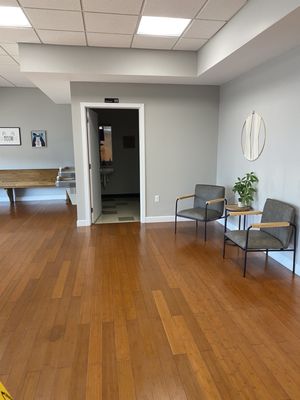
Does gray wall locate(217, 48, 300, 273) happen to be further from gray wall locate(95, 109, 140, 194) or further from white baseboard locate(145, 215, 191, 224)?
gray wall locate(95, 109, 140, 194)

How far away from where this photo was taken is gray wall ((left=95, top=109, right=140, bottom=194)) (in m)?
7.58

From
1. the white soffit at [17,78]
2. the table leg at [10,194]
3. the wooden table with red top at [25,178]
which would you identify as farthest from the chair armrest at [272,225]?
the table leg at [10,194]

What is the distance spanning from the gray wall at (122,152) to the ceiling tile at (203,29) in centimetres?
421

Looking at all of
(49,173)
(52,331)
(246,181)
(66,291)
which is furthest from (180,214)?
(49,173)

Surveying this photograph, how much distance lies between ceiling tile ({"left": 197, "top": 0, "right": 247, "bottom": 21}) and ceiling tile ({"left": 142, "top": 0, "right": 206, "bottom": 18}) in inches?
3.1

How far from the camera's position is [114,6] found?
275 centimetres

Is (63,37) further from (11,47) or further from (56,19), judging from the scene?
(11,47)

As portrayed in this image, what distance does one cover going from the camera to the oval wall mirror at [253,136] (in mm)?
3768

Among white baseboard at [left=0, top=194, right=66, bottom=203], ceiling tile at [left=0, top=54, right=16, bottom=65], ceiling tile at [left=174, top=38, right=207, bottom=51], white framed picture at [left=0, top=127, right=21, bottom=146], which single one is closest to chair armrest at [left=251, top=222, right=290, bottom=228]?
ceiling tile at [left=174, top=38, right=207, bottom=51]

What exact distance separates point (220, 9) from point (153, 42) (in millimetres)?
1121

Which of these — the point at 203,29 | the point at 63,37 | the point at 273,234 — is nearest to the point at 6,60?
the point at 63,37

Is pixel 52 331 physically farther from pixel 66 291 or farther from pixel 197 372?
pixel 197 372

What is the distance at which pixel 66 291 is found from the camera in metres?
2.80

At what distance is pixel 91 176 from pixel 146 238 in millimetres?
1531
